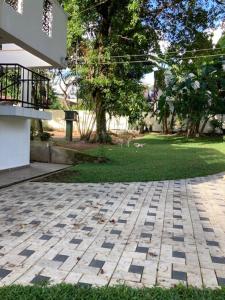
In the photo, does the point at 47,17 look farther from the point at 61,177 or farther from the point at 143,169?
the point at 143,169

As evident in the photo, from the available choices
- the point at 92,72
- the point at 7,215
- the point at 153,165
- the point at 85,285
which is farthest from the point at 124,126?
the point at 85,285

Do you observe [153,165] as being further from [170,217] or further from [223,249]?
[223,249]

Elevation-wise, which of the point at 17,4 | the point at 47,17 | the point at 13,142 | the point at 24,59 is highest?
the point at 47,17

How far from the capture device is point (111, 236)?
4.62m

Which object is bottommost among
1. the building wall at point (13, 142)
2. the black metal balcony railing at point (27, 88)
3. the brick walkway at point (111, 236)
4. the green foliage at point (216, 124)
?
the brick walkway at point (111, 236)

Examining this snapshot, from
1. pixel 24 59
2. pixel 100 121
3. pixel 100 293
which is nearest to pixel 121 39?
pixel 100 121

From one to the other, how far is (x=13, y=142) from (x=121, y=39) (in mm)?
10379

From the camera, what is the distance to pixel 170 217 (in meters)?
5.68

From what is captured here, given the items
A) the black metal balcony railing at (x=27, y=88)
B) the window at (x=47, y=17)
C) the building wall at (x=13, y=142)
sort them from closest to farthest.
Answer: the building wall at (x=13, y=142) < the window at (x=47, y=17) < the black metal balcony railing at (x=27, y=88)

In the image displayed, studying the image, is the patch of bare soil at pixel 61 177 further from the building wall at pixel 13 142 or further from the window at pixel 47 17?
the window at pixel 47 17

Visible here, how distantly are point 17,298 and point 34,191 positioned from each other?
446 centimetres

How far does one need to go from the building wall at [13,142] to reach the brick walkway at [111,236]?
1.99 meters

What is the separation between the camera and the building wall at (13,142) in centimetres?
926

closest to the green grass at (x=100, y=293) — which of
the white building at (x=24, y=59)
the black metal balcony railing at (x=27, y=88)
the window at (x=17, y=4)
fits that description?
the white building at (x=24, y=59)
